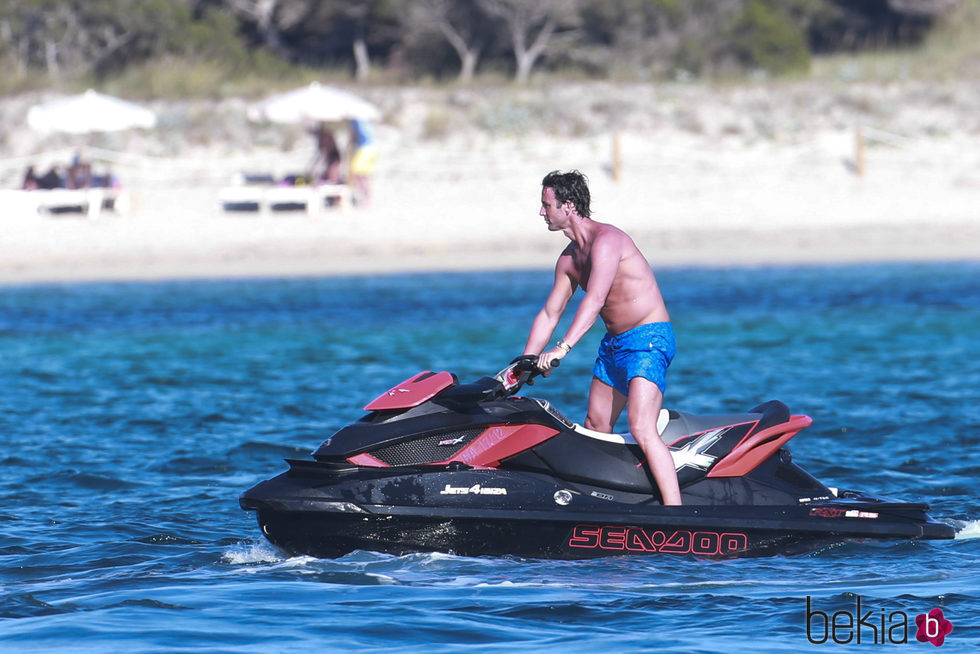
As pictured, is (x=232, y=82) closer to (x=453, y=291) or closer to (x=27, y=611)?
(x=453, y=291)

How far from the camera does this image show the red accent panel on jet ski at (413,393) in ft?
18.4

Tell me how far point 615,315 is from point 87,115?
661 inches

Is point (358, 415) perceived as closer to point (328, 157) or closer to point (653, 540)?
point (653, 540)

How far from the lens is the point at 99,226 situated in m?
20.3

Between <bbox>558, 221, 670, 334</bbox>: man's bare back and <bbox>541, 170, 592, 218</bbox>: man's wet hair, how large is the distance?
0.47 feet

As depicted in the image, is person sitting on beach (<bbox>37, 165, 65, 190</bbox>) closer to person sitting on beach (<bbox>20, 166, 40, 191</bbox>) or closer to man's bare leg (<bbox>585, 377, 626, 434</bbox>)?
person sitting on beach (<bbox>20, 166, 40, 191</bbox>)

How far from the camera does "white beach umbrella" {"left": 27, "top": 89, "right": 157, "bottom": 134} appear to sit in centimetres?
2078

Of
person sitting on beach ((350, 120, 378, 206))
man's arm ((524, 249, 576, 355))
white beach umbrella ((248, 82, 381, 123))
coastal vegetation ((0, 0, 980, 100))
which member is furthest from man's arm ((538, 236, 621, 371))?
coastal vegetation ((0, 0, 980, 100))

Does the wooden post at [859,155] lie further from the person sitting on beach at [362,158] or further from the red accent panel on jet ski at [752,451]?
the red accent panel on jet ski at [752,451]

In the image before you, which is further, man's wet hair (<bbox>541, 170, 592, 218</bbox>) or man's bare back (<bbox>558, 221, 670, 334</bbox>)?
man's bare back (<bbox>558, 221, 670, 334</bbox>)

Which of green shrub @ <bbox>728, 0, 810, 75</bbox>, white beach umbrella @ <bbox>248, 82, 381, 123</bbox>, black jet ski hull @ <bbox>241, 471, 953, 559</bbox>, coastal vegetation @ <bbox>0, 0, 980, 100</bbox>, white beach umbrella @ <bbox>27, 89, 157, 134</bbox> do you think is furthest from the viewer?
green shrub @ <bbox>728, 0, 810, 75</bbox>

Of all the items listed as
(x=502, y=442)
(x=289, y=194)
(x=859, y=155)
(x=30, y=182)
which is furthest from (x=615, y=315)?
(x=30, y=182)

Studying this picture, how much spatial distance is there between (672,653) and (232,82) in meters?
24.6

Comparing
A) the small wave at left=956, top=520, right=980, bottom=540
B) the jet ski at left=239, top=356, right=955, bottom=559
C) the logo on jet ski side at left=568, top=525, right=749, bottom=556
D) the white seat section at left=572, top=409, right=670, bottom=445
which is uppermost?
the white seat section at left=572, top=409, right=670, bottom=445
